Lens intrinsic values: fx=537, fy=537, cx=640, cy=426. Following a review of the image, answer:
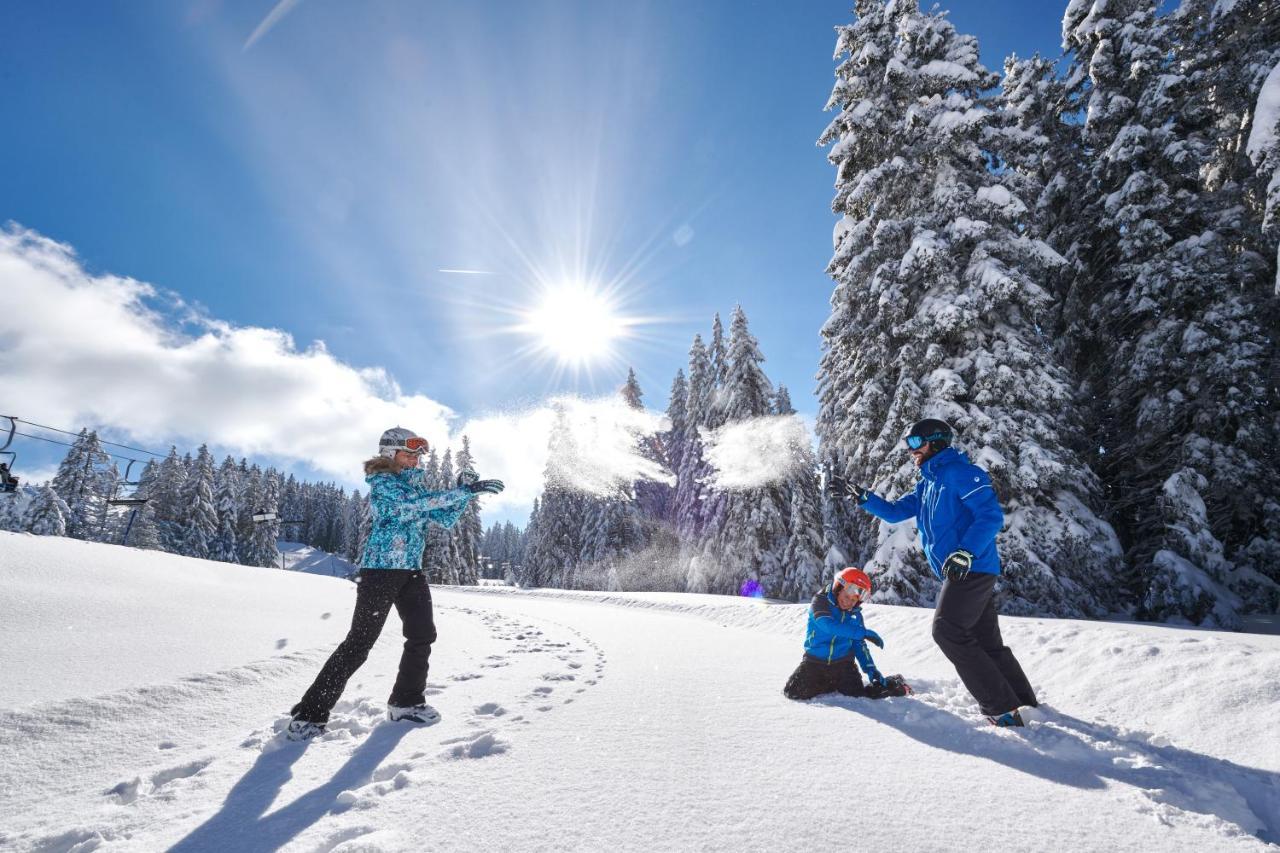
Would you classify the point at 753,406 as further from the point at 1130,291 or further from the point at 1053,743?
the point at 1053,743

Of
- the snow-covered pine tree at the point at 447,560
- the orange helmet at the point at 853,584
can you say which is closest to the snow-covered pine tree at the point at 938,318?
the orange helmet at the point at 853,584

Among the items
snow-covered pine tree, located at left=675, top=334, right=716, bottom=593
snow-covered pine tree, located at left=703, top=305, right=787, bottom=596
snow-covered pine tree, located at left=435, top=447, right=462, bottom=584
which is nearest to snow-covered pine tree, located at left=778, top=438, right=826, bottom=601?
snow-covered pine tree, located at left=703, top=305, right=787, bottom=596

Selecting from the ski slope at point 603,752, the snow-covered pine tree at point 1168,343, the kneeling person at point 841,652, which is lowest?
the ski slope at point 603,752

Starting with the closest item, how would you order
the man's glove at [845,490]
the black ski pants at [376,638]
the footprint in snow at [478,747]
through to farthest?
the footprint in snow at [478,747]
the black ski pants at [376,638]
the man's glove at [845,490]

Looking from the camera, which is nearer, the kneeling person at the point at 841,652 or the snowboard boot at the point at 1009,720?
the snowboard boot at the point at 1009,720

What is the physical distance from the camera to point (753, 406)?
25688mm

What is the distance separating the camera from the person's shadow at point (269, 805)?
1.88m

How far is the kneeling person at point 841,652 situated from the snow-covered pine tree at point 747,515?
756 inches

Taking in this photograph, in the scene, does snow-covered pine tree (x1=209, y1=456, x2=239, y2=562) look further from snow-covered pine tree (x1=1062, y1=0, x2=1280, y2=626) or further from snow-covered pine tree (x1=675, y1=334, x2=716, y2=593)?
snow-covered pine tree (x1=1062, y1=0, x2=1280, y2=626)

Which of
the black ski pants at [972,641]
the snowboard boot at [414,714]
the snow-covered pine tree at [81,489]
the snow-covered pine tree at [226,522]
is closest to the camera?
the snowboard boot at [414,714]

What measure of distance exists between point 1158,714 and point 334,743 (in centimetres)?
527

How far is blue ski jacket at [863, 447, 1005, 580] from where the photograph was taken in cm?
363

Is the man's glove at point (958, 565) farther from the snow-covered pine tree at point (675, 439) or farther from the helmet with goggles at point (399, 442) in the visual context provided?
the snow-covered pine tree at point (675, 439)

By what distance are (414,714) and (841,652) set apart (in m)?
3.26
